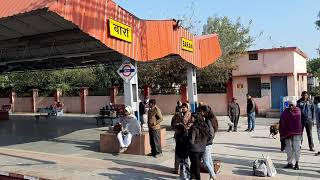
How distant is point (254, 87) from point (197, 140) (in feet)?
61.6

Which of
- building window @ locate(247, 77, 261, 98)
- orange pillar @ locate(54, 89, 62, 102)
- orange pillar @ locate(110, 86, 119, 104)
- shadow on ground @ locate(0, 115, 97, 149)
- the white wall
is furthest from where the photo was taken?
orange pillar @ locate(54, 89, 62, 102)

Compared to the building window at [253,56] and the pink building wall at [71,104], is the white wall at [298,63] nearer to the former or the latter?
the building window at [253,56]

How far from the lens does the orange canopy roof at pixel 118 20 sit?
442 inches

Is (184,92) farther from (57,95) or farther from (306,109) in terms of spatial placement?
(306,109)

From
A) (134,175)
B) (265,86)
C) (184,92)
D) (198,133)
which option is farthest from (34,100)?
(198,133)

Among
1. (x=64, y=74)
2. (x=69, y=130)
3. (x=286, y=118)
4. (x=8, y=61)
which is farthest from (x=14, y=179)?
(x=64, y=74)

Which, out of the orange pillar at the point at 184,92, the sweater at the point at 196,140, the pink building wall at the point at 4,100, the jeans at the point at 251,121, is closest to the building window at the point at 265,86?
the orange pillar at the point at 184,92

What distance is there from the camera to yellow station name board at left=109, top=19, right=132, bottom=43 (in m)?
12.9

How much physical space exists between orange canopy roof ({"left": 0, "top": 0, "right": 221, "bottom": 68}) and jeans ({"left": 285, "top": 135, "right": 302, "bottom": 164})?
5.79 m

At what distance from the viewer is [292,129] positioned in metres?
10.1

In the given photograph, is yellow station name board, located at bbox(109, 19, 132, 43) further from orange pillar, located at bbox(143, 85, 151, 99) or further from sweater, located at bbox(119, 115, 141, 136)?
orange pillar, located at bbox(143, 85, 151, 99)

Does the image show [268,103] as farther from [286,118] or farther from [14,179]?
[14,179]

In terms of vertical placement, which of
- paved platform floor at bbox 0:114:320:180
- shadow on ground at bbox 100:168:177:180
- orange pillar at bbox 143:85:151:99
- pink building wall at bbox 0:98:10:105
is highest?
orange pillar at bbox 143:85:151:99

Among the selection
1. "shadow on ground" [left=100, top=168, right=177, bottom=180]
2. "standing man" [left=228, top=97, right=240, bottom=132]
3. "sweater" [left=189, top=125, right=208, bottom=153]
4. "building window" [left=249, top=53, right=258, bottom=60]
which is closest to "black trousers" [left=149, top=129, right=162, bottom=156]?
"shadow on ground" [left=100, top=168, right=177, bottom=180]
